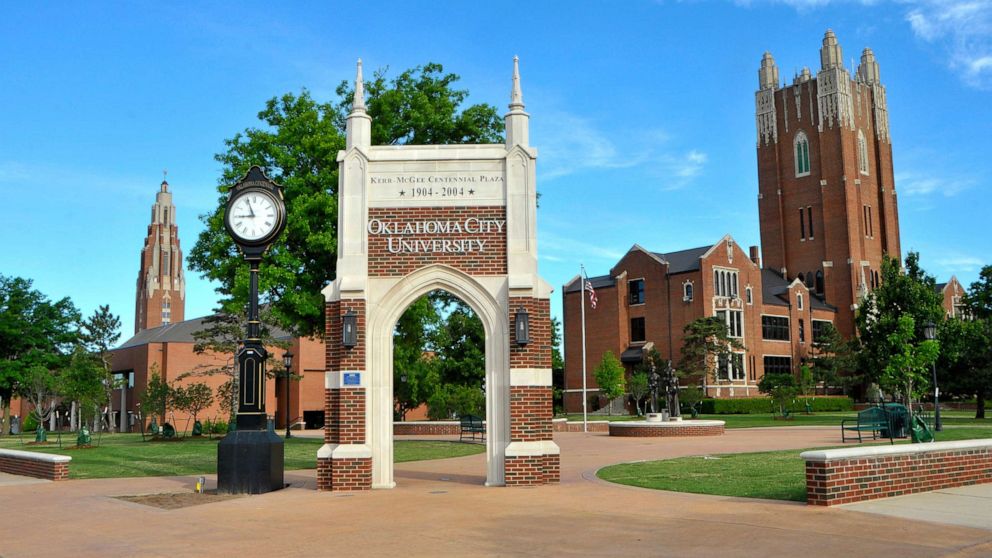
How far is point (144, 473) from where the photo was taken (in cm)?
1811

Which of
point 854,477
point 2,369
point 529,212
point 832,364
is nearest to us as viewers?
point 854,477

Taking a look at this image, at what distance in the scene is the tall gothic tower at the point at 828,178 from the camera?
7838 cm

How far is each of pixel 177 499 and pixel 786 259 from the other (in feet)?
253

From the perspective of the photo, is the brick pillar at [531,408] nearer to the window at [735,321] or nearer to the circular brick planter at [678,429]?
the circular brick planter at [678,429]

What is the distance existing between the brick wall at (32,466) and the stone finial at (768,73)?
267ft

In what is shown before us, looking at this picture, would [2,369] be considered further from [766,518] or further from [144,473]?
[766,518]

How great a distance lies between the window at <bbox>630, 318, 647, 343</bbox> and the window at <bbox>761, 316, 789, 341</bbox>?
32.8ft

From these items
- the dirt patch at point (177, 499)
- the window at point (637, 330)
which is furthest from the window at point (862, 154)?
the dirt patch at point (177, 499)

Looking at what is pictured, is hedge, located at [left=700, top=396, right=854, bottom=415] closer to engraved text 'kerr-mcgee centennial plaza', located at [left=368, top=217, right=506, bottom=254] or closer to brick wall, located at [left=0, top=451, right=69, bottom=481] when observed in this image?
engraved text 'kerr-mcgee centennial plaza', located at [left=368, top=217, right=506, bottom=254]

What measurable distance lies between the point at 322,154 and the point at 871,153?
234 ft

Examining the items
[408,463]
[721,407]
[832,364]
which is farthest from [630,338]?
[408,463]

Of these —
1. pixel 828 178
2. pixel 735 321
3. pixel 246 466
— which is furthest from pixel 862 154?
pixel 246 466

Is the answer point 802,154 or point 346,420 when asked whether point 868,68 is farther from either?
point 346,420

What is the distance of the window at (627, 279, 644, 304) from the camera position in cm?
6656
